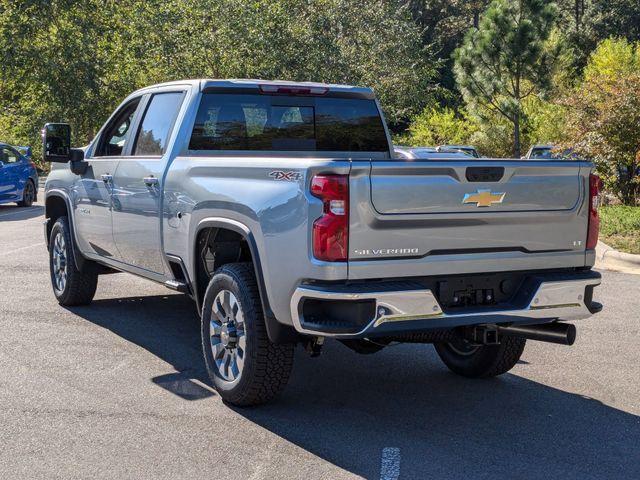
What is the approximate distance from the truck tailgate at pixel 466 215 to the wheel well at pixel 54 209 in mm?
4859

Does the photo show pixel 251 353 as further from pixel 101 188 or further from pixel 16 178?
pixel 16 178

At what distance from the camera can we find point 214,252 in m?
6.20

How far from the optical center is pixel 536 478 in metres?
4.61

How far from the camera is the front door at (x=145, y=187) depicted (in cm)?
682

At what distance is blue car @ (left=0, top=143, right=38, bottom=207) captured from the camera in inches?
808

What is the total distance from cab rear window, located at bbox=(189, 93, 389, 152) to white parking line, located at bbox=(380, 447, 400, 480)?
9.20 ft

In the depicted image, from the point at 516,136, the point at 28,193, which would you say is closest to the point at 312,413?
the point at 28,193

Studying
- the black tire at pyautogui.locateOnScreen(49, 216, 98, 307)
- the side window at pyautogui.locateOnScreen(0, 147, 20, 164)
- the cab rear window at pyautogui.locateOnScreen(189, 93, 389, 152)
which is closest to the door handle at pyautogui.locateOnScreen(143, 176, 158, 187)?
the cab rear window at pyautogui.locateOnScreen(189, 93, 389, 152)

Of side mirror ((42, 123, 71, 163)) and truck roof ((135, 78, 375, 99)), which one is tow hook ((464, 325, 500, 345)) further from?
side mirror ((42, 123, 71, 163))

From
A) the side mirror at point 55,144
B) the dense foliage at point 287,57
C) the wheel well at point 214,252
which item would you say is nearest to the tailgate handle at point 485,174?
the wheel well at point 214,252

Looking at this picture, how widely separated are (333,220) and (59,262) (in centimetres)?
479

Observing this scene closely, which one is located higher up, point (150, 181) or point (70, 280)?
point (150, 181)

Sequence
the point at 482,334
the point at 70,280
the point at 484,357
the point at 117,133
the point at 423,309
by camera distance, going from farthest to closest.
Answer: the point at 70,280 < the point at 117,133 < the point at 484,357 < the point at 482,334 < the point at 423,309

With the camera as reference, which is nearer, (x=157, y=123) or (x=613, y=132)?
(x=157, y=123)
